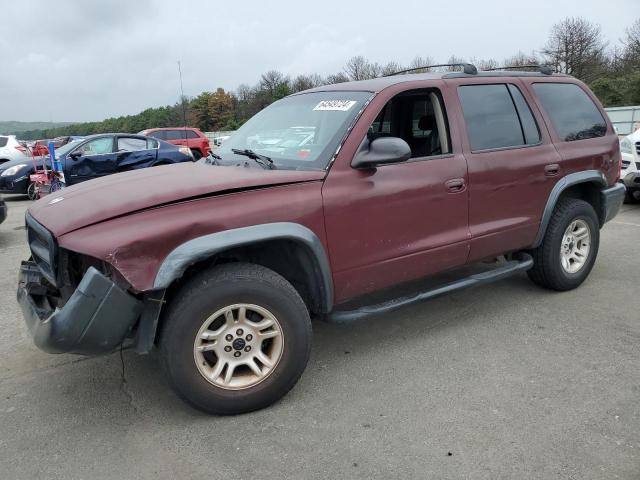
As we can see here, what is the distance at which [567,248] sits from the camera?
454 cm

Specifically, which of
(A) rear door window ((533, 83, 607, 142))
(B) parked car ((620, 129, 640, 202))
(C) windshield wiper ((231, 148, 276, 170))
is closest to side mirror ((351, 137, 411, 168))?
(C) windshield wiper ((231, 148, 276, 170))

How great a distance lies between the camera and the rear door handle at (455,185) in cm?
352

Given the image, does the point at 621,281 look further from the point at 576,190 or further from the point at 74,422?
the point at 74,422

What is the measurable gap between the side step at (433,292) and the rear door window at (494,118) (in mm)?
946

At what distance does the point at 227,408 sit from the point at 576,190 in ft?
11.6

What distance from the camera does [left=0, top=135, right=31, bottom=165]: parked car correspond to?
15.9 meters

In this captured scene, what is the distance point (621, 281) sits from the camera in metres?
4.87

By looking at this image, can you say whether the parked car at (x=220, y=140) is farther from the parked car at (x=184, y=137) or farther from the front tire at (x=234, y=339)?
the front tire at (x=234, y=339)

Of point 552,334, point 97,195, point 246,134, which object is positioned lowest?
point 552,334

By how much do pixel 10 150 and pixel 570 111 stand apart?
1663cm

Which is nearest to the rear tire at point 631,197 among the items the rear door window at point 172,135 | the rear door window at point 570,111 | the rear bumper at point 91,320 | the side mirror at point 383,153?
the rear door window at point 570,111

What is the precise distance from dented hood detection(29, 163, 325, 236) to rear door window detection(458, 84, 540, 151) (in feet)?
4.51

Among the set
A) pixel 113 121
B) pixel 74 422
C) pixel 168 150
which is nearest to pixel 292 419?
pixel 74 422

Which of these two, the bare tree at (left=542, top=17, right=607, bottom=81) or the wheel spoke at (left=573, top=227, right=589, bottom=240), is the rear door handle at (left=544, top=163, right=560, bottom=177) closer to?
the wheel spoke at (left=573, top=227, right=589, bottom=240)
